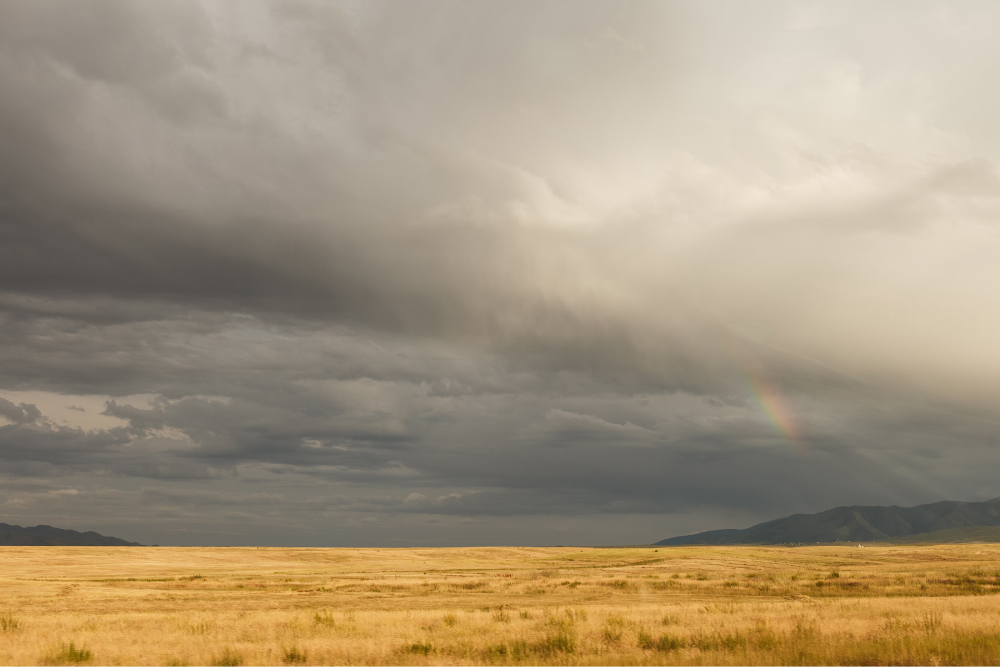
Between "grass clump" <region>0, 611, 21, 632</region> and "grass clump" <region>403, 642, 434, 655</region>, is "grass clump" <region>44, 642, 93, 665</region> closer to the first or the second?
"grass clump" <region>0, 611, 21, 632</region>

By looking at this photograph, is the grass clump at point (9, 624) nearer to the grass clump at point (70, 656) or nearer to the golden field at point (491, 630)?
the golden field at point (491, 630)

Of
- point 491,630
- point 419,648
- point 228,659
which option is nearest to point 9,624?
point 228,659

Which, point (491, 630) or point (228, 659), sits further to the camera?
point (491, 630)

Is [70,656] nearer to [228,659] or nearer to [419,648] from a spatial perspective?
[228,659]

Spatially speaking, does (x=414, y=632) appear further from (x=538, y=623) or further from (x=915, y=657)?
(x=915, y=657)

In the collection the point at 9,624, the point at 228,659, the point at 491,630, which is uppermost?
the point at 228,659

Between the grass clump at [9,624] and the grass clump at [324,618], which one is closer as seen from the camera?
the grass clump at [9,624]

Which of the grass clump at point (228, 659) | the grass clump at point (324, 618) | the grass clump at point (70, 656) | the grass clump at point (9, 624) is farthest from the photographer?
the grass clump at point (324, 618)

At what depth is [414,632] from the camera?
84.6ft

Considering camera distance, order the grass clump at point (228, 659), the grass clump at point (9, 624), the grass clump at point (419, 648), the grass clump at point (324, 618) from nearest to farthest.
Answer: the grass clump at point (228, 659) < the grass clump at point (419, 648) < the grass clump at point (9, 624) < the grass clump at point (324, 618)

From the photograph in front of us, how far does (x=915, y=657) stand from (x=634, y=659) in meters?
7.51

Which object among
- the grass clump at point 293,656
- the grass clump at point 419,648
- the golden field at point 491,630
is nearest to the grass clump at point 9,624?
the golden field at point 491,630

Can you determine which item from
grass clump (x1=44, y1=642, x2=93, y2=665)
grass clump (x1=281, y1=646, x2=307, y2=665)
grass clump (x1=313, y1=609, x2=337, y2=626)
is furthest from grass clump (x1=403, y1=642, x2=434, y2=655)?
grass clump (x1=44, y1=642, x2=93, y2=665)

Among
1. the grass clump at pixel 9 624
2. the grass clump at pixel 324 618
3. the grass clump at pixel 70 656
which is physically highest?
the grass clump at pixel 70 656
